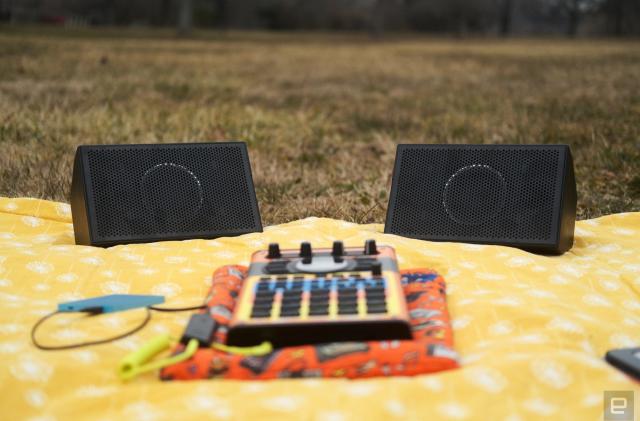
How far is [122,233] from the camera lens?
2238 millimetres

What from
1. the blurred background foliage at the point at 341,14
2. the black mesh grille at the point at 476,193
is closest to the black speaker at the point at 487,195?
the black mesh grille at the point at 476,193

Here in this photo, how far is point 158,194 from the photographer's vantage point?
2281 millimetres

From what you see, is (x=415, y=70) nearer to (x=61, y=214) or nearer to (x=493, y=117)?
(x=493, y=117)

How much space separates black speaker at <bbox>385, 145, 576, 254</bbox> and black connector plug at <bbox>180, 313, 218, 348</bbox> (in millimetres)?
878

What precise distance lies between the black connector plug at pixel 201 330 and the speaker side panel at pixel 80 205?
798mm

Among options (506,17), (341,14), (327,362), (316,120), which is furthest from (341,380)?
(506,17)

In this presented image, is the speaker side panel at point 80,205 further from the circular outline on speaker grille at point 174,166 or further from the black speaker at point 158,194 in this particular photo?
the circular outline on speaker grille at point 174,166

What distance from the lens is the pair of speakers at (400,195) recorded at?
2.21 metres

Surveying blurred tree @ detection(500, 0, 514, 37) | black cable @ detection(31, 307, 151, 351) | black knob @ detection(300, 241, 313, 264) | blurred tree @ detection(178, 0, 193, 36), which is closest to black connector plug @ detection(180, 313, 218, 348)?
black cable @ detection(31, 307, 151, 351)

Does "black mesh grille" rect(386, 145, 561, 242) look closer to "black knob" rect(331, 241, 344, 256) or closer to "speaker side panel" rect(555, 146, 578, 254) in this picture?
"speaker side panel" rect(555, 146, 578, 254)

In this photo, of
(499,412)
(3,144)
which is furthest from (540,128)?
(499,412)

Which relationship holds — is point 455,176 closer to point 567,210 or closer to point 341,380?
point 567,210

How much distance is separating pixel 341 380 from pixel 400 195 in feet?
3.47

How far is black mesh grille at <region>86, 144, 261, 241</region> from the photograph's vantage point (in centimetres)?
225
